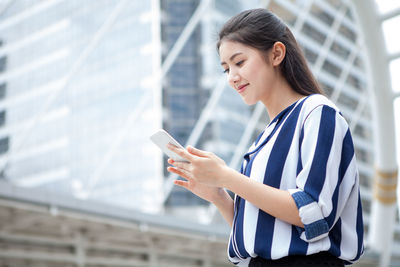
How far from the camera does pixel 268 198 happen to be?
1.19 m

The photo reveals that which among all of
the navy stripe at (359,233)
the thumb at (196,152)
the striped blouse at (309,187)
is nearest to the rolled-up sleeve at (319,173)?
the striped blouse at (309,187)

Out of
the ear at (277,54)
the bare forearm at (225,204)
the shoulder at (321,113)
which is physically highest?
the ear at (277,54)

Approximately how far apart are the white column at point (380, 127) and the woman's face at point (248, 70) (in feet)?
18.0

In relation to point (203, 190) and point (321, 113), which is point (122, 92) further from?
point (321, 113)

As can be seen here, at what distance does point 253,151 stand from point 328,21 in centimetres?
2292

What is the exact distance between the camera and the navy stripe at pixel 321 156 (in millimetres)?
1188

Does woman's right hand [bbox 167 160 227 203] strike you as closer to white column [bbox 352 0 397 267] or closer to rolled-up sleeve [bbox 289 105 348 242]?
rolled-up sleeve [bbox 289 105 348 242]

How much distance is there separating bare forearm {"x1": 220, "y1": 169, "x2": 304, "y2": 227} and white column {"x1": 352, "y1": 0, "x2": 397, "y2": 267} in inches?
227

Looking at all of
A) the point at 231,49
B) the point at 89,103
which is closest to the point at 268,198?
the point at 231,49

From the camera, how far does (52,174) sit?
49.0 meters

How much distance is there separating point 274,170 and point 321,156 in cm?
13

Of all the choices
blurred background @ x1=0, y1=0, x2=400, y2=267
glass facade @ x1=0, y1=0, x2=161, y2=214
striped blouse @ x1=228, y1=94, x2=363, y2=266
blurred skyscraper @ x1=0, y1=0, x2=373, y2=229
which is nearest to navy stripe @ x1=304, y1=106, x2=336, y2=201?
striped blouse @ x1=228, y1=94, x2=363, y2=266

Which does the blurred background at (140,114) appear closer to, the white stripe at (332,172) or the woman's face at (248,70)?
the woman's face at (248,70)

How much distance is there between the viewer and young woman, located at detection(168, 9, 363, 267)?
120cm
